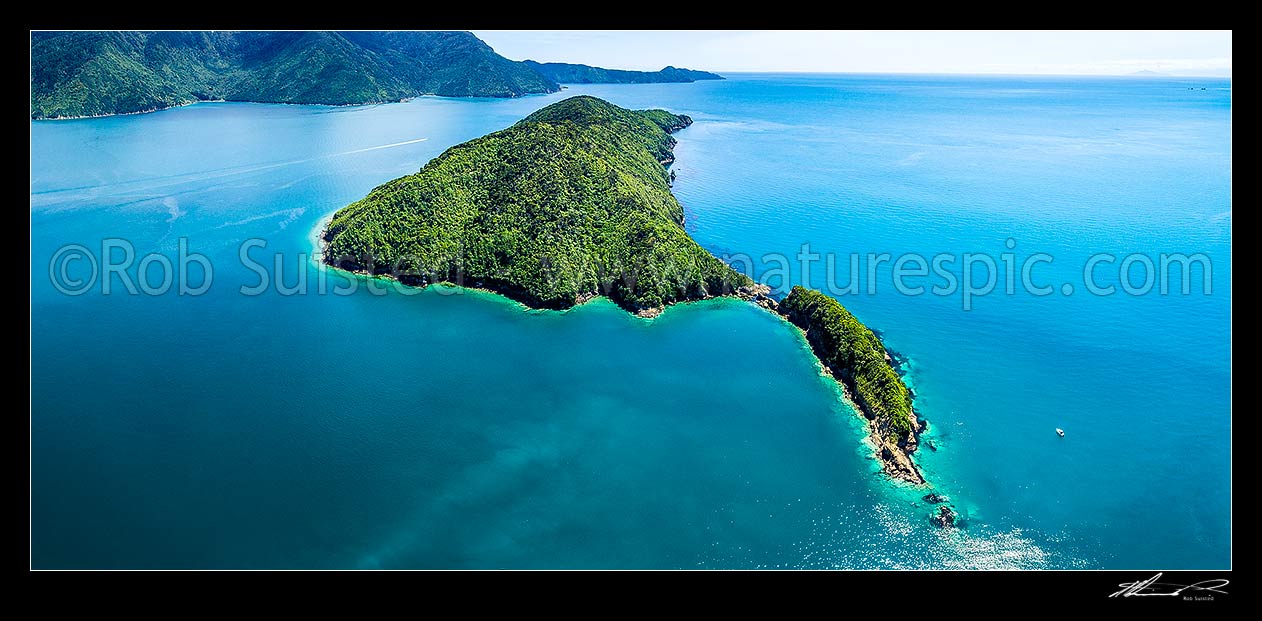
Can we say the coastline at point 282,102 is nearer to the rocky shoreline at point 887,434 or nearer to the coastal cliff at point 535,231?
the coastal cliff at point 535,231

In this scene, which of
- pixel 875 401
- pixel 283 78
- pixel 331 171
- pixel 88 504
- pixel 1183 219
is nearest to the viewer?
→ pixel 88 504

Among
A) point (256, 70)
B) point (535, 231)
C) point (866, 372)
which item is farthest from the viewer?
point (256, 70)

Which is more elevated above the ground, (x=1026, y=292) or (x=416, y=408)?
(x=1026, y=292)

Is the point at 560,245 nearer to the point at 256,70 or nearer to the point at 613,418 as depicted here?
the point at 613,418

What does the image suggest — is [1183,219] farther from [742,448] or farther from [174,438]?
[174,438]

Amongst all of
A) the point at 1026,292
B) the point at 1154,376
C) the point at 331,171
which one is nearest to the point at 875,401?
the point at 1154,376

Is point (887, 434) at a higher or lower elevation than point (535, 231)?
lower

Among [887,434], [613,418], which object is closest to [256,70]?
[613,418]

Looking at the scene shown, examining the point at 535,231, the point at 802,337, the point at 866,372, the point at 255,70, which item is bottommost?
the point at 866,372
